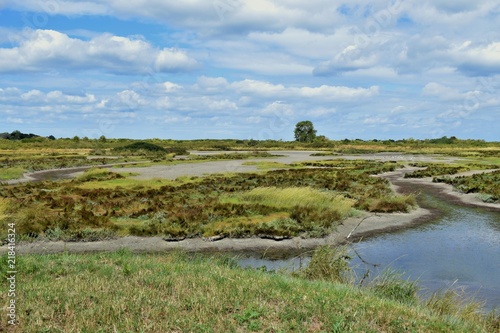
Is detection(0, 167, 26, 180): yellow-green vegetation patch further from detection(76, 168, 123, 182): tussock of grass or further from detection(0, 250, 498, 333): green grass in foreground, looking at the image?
detection(0, 250, 498, 333): green grass in foreground

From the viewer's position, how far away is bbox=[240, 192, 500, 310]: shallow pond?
15613 mm

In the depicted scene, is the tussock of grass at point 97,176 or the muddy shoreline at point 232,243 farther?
the tussock of grass at point 97,176

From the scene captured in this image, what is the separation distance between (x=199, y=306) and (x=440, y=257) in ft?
48.2

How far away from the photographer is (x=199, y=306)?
8.52m

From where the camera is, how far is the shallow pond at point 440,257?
15.6 m

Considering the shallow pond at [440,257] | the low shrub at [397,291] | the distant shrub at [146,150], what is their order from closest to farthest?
the low shrub at [397,291] → the shallow pond at [440,257] → the distant shrub at [146,150]

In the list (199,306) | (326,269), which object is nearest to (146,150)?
(326,269)

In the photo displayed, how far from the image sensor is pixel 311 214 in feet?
89.4

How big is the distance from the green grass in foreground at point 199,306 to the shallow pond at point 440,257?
13.7 ft

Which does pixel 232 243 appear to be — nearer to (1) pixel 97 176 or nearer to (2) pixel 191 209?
(2) pixel 191 209

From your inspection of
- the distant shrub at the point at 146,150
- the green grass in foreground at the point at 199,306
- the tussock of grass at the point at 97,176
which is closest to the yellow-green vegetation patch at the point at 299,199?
the green grass in foreground at the point at 199,306

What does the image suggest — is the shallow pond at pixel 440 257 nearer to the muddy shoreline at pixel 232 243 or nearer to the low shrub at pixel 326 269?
the low shrub at pixel 326 269

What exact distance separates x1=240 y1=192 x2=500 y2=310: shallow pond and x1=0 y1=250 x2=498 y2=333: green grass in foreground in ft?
13.7

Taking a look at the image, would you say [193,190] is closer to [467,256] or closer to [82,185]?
[82,185]
